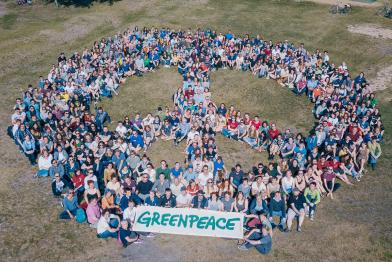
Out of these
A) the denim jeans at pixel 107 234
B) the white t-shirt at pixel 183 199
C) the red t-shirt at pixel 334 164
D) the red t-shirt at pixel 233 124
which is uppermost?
the red t-shirt at pixel 233 124

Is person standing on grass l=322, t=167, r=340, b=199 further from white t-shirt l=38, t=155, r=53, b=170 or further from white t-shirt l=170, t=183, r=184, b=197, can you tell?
white t-shirt l=38, t=155, r=53, b=170

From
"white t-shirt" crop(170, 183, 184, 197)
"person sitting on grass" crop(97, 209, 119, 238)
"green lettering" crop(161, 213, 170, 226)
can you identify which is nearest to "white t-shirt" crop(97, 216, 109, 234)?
"person sitting on grass" crop(97, 209, 119, 238)

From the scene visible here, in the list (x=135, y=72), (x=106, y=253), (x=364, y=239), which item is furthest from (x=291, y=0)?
(x=106, y=253)

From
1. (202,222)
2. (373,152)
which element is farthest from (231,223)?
(373,152)

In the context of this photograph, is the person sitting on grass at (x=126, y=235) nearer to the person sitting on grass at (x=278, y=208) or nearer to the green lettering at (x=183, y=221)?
the green lettering at (x=183, y=221)

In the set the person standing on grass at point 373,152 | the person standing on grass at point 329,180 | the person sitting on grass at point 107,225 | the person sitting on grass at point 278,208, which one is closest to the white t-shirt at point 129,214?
the person sitting on grass at point 107,225

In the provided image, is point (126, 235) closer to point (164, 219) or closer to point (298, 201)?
point (164, 219)

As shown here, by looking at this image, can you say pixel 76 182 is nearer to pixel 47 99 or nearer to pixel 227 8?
pixel 47 99
